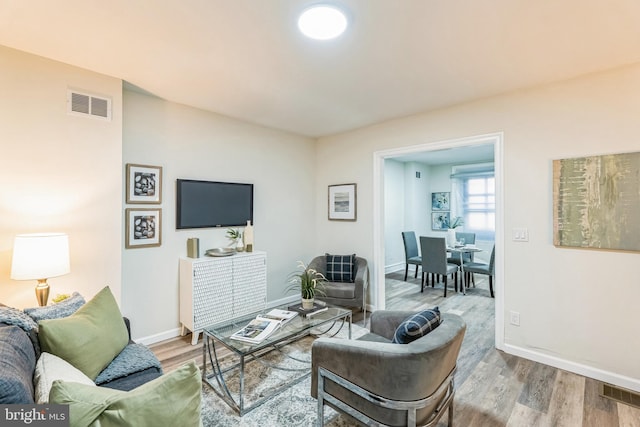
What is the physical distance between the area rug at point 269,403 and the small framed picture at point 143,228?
1.42 metres

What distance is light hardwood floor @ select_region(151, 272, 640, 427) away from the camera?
1.97 meters

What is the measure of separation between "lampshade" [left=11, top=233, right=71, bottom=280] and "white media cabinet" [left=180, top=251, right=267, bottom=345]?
115 centimetres

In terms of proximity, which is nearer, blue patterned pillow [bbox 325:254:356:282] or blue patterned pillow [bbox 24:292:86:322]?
blue patterned pillow [bbox 24:292:86:322]

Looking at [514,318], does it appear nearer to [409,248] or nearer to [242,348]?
[242,348]

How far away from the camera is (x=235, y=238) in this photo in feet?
11.8

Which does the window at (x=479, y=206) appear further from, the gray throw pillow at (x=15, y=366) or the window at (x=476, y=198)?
the gray throw pillow at (x=15, y=366)

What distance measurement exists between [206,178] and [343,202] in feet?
6.29

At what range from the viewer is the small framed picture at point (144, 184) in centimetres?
289

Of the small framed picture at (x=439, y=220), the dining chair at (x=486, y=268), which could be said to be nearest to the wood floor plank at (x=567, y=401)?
the dining chair at (x=486, y=268)

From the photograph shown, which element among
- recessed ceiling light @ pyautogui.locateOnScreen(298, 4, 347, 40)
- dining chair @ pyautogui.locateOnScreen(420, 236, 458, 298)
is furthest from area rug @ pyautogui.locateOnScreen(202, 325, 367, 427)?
dining chair @ pyautogui.locateOnScreen(420, 236, 458, 298)

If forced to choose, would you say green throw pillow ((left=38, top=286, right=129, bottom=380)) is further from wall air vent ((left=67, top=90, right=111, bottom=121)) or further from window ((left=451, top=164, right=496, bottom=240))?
window ((left=451, top=164, right=496, bottom=240))

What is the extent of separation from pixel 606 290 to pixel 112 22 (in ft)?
13.3

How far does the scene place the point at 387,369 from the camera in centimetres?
146

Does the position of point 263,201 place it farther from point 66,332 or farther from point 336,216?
point 66,332
